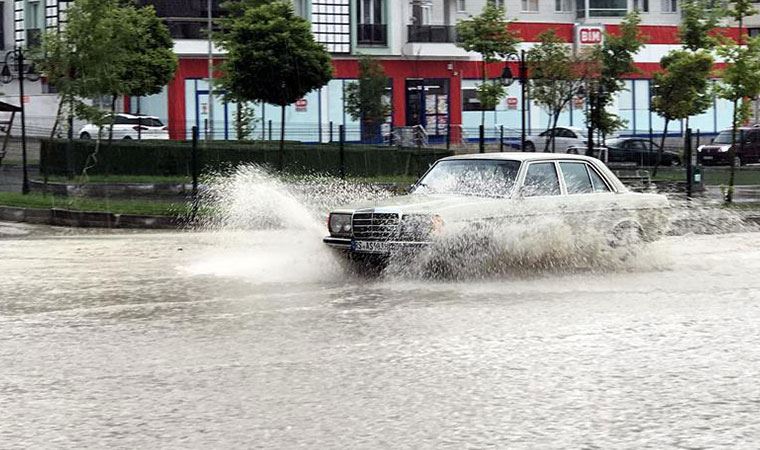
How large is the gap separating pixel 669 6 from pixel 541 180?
182 ft

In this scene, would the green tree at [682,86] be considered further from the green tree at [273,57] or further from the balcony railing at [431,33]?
the balcony railing at [431,33]

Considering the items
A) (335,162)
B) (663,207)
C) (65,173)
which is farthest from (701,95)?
(663,207)

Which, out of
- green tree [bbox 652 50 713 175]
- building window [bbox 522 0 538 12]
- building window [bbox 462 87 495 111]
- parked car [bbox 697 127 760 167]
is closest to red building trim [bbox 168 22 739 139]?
building window [bbox 462 87 495 111]

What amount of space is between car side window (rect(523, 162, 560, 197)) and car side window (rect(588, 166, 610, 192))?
609 millimetres

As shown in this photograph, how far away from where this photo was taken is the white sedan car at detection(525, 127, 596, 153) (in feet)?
154

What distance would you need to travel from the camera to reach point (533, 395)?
7289 mm

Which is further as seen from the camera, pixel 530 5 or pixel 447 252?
pixel 530 5

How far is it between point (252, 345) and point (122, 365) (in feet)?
3.63

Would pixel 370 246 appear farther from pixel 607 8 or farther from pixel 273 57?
pixel 607 8

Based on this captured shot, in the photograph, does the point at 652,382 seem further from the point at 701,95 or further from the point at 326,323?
the point at 701,95

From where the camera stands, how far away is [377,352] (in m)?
8.71

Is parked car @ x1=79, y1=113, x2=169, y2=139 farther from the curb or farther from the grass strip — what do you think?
the curb

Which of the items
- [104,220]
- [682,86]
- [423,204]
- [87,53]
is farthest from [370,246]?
[682,86]

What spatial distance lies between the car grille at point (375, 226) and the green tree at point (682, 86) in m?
23.9
